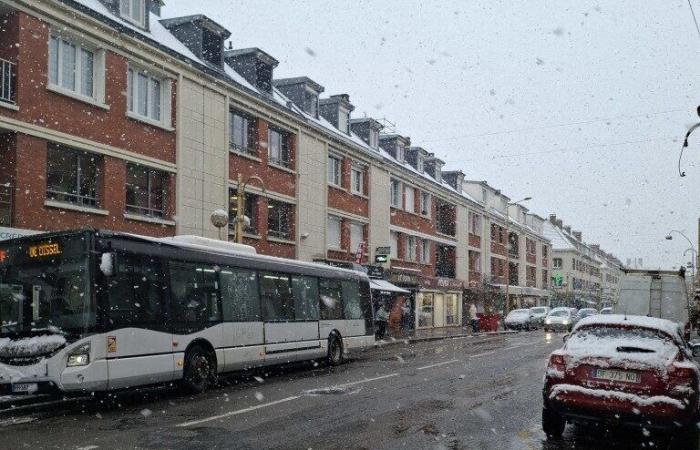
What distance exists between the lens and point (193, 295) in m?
13.2

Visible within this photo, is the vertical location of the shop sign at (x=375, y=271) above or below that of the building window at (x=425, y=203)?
below

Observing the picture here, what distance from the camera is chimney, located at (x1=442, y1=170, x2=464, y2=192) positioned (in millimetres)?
54281

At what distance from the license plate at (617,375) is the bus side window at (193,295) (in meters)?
7.54

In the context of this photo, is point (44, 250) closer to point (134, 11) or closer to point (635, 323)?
point (635, 323)

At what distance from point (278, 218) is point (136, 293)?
56.7 ft

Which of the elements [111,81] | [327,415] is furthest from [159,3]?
[327,415]

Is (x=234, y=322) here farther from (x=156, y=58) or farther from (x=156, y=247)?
(x=156, y=58)

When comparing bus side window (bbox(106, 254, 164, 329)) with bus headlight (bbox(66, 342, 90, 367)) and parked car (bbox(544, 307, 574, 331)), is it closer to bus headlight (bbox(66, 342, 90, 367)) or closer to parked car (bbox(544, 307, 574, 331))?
bus headlight (bbox(66, 342, 90, 367))

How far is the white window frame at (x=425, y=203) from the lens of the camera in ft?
148

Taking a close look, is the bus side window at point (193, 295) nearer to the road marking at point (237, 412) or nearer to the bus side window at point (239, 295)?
the bus side window at point (239, 295)

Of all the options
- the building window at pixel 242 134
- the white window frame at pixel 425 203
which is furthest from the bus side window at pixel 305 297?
the white window frame at pixel 425 203

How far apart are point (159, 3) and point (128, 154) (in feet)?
28.7

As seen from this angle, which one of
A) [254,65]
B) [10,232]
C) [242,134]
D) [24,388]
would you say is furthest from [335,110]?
[24,388]

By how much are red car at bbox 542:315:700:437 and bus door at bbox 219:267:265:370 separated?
24.3 ft
